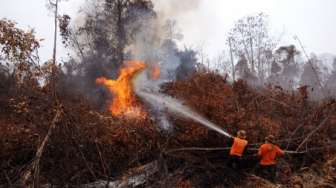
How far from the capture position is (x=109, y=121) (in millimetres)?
14445

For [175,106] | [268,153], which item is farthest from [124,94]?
[268,153]

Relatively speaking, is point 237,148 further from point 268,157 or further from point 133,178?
point 133,178

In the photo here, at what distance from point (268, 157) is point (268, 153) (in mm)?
140

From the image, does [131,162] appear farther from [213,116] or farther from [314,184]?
[314,184]

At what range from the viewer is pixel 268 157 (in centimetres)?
1120

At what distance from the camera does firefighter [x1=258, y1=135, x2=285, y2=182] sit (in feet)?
35.8

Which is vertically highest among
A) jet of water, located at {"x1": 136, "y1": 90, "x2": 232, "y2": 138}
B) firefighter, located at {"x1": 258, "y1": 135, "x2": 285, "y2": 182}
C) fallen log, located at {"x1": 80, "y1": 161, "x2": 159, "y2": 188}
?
jet of water, located at {"x1": 136, "y1": 90, "x2": 232, "y2": 138}

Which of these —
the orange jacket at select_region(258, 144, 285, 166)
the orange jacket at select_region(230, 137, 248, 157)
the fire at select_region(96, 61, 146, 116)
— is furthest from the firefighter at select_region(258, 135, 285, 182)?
the fire at select_region(96, 61, 146, 116)

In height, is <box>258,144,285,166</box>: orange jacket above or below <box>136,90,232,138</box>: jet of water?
below

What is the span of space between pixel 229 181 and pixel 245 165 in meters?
0.89

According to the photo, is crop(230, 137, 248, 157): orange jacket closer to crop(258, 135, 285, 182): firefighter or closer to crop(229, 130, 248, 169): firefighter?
crop(229, 130, 248, 169): firefighter

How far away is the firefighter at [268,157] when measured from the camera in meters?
10.9

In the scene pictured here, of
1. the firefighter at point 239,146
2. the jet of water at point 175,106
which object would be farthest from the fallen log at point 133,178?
the firefighter at point 239,146

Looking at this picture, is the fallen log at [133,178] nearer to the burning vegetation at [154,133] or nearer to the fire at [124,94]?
the burning vegetation at [154,133]
